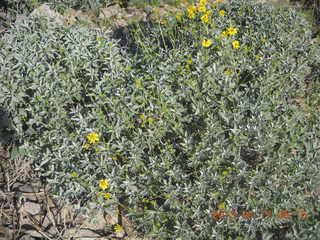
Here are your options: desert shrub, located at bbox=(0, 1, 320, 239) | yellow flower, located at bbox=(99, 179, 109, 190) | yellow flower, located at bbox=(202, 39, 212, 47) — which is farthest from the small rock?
yellow flower, located at bbox=(202, 39, 212, 47)

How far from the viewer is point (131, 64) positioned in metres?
3.31

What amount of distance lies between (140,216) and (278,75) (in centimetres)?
159

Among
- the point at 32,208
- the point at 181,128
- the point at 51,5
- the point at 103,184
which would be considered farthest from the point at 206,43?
→ the point at 51,5

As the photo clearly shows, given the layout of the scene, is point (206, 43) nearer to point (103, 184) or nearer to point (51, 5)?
point (103, 184)

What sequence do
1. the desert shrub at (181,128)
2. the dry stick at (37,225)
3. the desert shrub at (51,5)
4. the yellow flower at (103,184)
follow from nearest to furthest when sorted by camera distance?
the desert shrub at (181,128) < the yellow flower at (103,184) < the dry stick at (37,225) < the desert shrub at (51,5)

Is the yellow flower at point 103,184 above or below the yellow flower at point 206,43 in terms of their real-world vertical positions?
below

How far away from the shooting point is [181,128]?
2.74 m

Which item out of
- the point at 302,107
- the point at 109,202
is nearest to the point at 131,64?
the point at 109,202

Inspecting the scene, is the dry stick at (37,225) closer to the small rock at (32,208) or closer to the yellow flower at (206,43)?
the small rock at (32,208)

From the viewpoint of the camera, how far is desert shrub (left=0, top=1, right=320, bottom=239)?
8.04 feet

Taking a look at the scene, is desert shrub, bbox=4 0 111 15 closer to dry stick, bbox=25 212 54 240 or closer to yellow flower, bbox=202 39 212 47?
yellow flower, bbox=202 39 212 47

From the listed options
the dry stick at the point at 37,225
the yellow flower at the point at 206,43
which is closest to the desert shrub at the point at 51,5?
the yellow flower at the point at 206,43

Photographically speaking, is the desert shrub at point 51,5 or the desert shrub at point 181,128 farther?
the desert shrub at point 51,5

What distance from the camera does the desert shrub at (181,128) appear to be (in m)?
2.45
